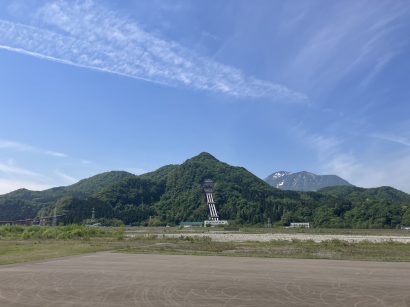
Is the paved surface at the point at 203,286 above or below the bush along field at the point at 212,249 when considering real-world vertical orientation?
below

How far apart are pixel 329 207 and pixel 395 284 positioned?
461ft

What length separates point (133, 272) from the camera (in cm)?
1933

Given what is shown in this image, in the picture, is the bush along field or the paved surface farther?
the bush along field

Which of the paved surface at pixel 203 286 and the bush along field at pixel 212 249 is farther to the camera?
the bush along field at pixel 212 249

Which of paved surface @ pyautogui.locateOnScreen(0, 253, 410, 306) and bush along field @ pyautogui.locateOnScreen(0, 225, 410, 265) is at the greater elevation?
bush along field @ pyautogui.locateOnScreen(0, 225, 410, 265)

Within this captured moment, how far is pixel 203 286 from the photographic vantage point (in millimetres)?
15227

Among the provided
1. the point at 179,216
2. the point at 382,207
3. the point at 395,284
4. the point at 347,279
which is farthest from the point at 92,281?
the point at 179,216

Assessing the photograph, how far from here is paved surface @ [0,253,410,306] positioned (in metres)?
12.5

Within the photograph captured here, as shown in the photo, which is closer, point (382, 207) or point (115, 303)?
point (115, 303)

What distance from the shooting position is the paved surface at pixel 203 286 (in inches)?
491

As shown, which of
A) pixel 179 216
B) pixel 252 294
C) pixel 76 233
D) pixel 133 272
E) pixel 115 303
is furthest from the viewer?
pixel 179 216

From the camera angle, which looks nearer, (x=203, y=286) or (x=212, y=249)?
(x=203, y=286)

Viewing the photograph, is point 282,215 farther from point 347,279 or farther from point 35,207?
point 347,279

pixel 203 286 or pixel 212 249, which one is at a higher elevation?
pixel 212 249
